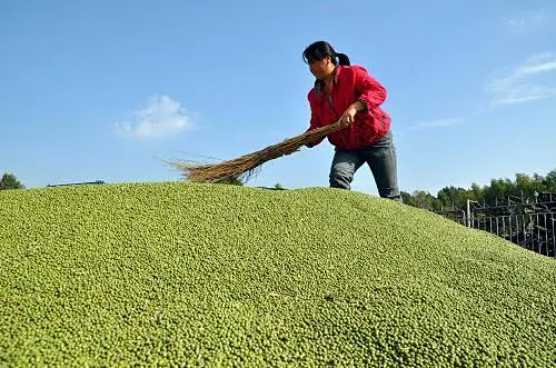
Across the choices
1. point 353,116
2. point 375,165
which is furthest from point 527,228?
point 353,116

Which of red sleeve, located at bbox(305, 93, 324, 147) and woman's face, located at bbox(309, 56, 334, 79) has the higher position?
woman's face, located at bbox(309, 56, 334, 79)

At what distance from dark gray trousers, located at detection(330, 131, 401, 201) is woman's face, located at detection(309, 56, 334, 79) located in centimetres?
52

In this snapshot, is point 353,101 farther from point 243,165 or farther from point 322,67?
point 243,165

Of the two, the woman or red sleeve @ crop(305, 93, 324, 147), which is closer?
the woman

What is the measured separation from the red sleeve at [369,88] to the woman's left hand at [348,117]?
151 mm

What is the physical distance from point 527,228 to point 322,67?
13.2ft

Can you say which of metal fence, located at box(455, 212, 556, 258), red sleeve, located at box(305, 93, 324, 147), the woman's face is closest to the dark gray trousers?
red sleeve, located at box(305, 93, 324, 147)

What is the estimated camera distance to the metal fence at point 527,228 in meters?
5.76

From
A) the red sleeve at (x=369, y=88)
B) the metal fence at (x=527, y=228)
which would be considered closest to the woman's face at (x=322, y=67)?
the red sleeve at (x=369, y=88)

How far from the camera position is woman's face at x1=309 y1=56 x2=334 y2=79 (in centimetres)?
329

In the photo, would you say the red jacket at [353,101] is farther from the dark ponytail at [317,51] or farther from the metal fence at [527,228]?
the metal fence at [527,228]

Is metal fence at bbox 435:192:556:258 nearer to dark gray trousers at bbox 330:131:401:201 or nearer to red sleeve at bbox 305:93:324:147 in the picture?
dark gray trousers at bbox 330:131:401:201

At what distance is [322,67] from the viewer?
3307mm

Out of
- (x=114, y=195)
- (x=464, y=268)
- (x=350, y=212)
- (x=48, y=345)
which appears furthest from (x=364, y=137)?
(x=48, y=345)
